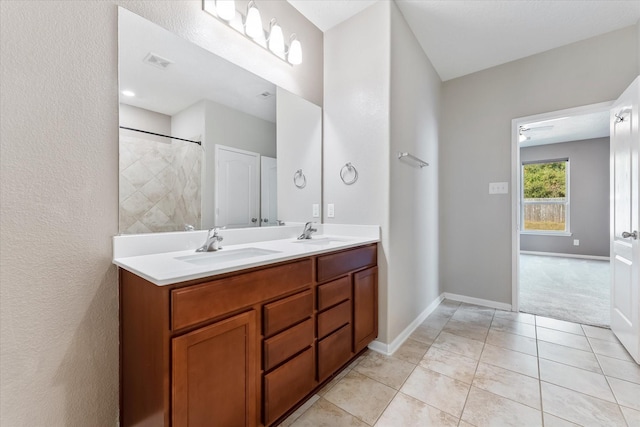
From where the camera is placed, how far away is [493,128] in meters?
2.95

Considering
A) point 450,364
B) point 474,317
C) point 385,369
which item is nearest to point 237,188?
point 385,369

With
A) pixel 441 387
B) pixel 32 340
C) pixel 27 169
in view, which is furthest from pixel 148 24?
pixel 441 387

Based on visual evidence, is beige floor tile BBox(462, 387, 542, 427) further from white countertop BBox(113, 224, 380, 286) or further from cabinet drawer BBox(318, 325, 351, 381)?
white countertop BBox(113, 224, 380, 286)

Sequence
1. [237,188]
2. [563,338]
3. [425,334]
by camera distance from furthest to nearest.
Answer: [425,334]
[563,338]
[237,188]

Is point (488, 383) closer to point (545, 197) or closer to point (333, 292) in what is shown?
point (333, 292)

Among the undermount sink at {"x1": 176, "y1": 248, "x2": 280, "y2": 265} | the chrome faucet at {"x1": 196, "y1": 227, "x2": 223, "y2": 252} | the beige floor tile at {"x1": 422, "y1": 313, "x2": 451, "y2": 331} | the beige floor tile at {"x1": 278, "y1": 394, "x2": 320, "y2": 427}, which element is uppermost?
the chrome faucet at {"x1": 196, "y1": 227, "x2": 223, "y2": 252}

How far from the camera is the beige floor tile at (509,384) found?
1517mm

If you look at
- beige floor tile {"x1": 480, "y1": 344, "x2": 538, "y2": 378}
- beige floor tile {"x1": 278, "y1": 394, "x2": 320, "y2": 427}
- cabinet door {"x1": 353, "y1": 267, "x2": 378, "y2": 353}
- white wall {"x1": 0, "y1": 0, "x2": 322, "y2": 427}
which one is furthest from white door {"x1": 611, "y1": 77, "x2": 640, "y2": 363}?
white wall {"x1": 0, "y1": 0, "x2": 322, "y2": 427}

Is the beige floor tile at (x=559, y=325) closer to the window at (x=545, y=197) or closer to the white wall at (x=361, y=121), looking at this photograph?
the white wall at (x=361, y=121)

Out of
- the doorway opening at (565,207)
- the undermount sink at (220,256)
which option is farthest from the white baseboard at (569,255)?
the undermount sink at (220,256)

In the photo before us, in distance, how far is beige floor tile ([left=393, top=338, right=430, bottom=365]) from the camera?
1938 mm

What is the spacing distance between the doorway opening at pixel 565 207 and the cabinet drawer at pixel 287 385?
10.3ft

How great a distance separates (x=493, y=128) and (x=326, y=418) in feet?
10.2

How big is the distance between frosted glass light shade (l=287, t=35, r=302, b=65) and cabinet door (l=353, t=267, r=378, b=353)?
1.59 metres
